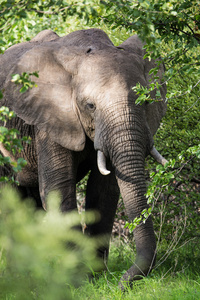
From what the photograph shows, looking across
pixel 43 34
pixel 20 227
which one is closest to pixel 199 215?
pixel 43 34

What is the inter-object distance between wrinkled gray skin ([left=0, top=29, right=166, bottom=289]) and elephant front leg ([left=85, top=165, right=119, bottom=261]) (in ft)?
0.03

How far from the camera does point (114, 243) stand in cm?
676

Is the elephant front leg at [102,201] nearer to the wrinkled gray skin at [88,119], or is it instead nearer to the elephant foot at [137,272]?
the wrinkled gray skin at [88,119]

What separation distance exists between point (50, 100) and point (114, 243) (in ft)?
7.77

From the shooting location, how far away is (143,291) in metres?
3.88

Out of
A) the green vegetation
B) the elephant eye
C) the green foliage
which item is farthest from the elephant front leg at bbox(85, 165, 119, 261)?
the green foliage

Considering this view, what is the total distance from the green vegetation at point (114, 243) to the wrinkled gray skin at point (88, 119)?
0.26 metres

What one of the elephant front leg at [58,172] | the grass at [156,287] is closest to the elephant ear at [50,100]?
the elephant front leg at [58,172]

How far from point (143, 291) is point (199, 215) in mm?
2223

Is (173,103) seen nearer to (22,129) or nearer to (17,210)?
(22,129)

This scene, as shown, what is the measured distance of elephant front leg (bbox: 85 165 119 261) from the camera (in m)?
5.48

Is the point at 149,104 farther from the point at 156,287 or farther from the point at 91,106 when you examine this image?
the point at 156,287

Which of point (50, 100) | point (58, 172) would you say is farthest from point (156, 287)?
point (50, 100)

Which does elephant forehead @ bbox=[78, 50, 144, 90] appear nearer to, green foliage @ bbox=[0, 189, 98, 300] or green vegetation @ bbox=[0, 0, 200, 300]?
green vegetation @ bbox=[0, 0, 200, 300]
